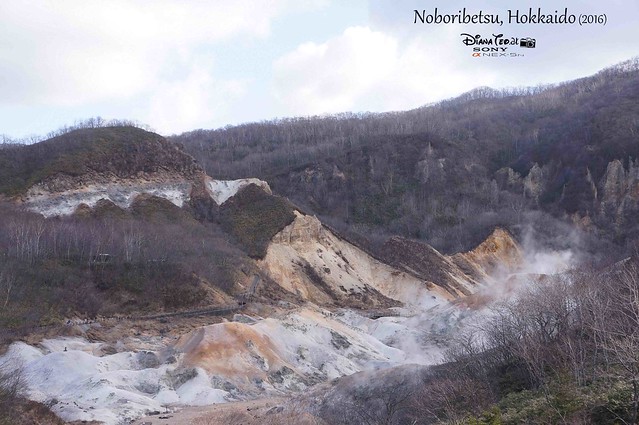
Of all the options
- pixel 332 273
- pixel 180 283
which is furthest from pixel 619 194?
pixel 180 283

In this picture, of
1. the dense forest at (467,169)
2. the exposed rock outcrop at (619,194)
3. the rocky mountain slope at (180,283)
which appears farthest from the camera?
the dense forest at (467,169)

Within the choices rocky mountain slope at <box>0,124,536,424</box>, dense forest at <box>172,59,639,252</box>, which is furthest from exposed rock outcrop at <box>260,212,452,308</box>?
dense forest at <box>172,59,639,252</box>

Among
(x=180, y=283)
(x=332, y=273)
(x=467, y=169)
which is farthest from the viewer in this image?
(x=467, y=169)

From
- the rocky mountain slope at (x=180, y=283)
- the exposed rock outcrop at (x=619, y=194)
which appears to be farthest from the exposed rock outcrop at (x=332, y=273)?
the exposed rock outcrop at (x=619, y=194)

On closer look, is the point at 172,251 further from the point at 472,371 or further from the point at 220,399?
the point at 472,371

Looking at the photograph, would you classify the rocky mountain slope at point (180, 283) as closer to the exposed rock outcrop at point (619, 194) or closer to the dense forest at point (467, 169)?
the dense forest at point (467, 169)

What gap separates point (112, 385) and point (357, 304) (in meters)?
34.5

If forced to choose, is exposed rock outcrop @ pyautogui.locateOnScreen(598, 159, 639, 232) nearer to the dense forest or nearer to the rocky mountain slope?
the dense forest

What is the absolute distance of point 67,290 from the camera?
158 ft

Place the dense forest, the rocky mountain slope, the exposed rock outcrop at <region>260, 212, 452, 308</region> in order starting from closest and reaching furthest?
the rocky mountain slope
the exposed rock outcrop at <region>260, 212, 452, 308</region>
the dense forest

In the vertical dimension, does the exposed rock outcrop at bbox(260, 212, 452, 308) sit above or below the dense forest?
below

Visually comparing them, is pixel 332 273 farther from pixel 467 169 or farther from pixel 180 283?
pixel 467 169

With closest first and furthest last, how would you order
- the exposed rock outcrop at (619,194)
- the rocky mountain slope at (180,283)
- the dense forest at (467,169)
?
the rocky mountain slope at (180,283) < the exposed rock outcrop at (619,194) < the dense forest at (467,169)

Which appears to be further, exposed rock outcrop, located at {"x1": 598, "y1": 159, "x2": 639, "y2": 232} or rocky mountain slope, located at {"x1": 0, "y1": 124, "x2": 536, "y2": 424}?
exposed rock outcrop, located at {"x1": 598, "y1": 159, "x2": 639, "y2": 232}
